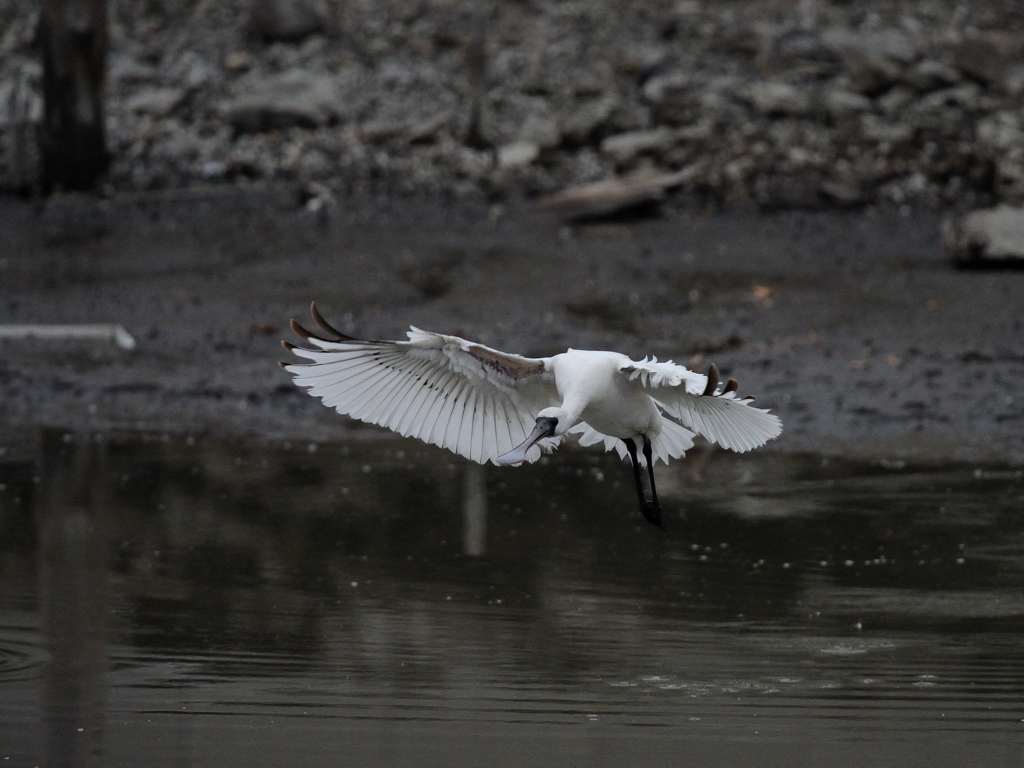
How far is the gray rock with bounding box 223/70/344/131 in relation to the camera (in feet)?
64.4

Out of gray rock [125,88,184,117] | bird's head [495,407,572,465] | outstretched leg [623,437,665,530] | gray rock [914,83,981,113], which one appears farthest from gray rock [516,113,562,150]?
bird's head [495,407,572,465]

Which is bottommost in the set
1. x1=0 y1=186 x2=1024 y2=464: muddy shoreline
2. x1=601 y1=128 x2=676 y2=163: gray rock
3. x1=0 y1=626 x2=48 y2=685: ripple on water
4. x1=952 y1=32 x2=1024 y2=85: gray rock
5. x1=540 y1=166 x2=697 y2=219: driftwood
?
x1=0 y1=186 x2=1024 y2=464: muddy shoreline

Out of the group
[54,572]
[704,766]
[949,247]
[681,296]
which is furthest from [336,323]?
[704,766]

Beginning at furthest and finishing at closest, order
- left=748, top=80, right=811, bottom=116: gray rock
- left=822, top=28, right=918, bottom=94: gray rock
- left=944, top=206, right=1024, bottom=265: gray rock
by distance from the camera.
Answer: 1. left=822, top=28, right=918, bottom=94: gray rock
2. left=748, top=80, right=811, bottom=116: gray rock
3. left=944, top=206, right=1024, bottom=265: gray rock

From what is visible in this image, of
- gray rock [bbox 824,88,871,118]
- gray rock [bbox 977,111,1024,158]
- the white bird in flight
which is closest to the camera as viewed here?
the white bird in flight

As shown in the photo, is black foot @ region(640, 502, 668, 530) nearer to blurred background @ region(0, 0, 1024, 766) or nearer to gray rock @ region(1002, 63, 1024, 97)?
blurred background @ region(0, 0, 1024, 766)

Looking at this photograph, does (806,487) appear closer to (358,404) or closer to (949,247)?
(358,404)

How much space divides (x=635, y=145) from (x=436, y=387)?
34.5ft

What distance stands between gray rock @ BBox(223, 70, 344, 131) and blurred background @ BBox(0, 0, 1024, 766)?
0.17ft

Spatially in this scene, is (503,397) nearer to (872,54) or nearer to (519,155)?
(519,155)

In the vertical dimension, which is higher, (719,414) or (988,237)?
(719,414)

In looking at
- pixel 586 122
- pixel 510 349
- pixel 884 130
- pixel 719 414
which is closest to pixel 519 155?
pixel 586 122

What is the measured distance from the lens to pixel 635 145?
18.1m

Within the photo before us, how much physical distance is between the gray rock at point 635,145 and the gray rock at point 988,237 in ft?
12.3
